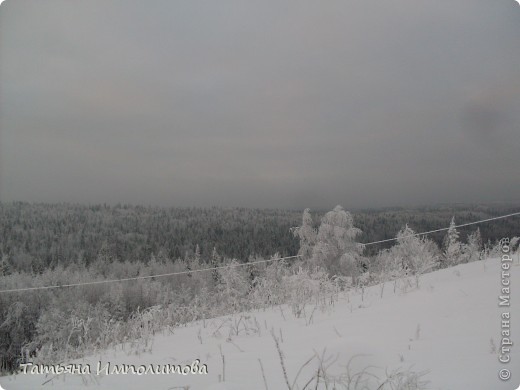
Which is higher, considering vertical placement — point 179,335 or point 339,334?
point 339,334

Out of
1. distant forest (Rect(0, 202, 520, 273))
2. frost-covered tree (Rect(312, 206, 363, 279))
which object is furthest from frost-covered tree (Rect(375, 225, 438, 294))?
distant forest (Rect(0, 202, 520, 273))

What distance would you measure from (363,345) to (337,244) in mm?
30986

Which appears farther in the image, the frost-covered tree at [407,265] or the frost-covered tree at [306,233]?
the frost-covered tree at [306,233]

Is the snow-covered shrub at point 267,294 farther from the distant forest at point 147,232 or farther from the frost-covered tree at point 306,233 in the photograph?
the distant forest at point 147,232

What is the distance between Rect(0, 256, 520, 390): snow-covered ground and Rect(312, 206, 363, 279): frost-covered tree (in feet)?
88.0

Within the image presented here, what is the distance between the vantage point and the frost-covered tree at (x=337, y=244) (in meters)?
31.9

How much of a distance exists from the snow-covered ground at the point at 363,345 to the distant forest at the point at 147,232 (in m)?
34.7

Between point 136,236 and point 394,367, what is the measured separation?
94384 millimetres

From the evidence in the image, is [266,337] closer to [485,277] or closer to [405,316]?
[405,316]

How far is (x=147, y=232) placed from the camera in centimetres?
9781

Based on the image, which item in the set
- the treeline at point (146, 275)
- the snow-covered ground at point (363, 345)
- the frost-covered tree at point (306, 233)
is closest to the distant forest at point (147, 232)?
the treeline at point (146, 275)

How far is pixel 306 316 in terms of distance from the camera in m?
5.23

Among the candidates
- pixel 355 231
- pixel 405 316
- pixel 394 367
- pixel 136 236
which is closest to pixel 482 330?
pixel 405 316

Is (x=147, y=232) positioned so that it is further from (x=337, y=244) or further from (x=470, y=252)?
(x=470, y=252)
